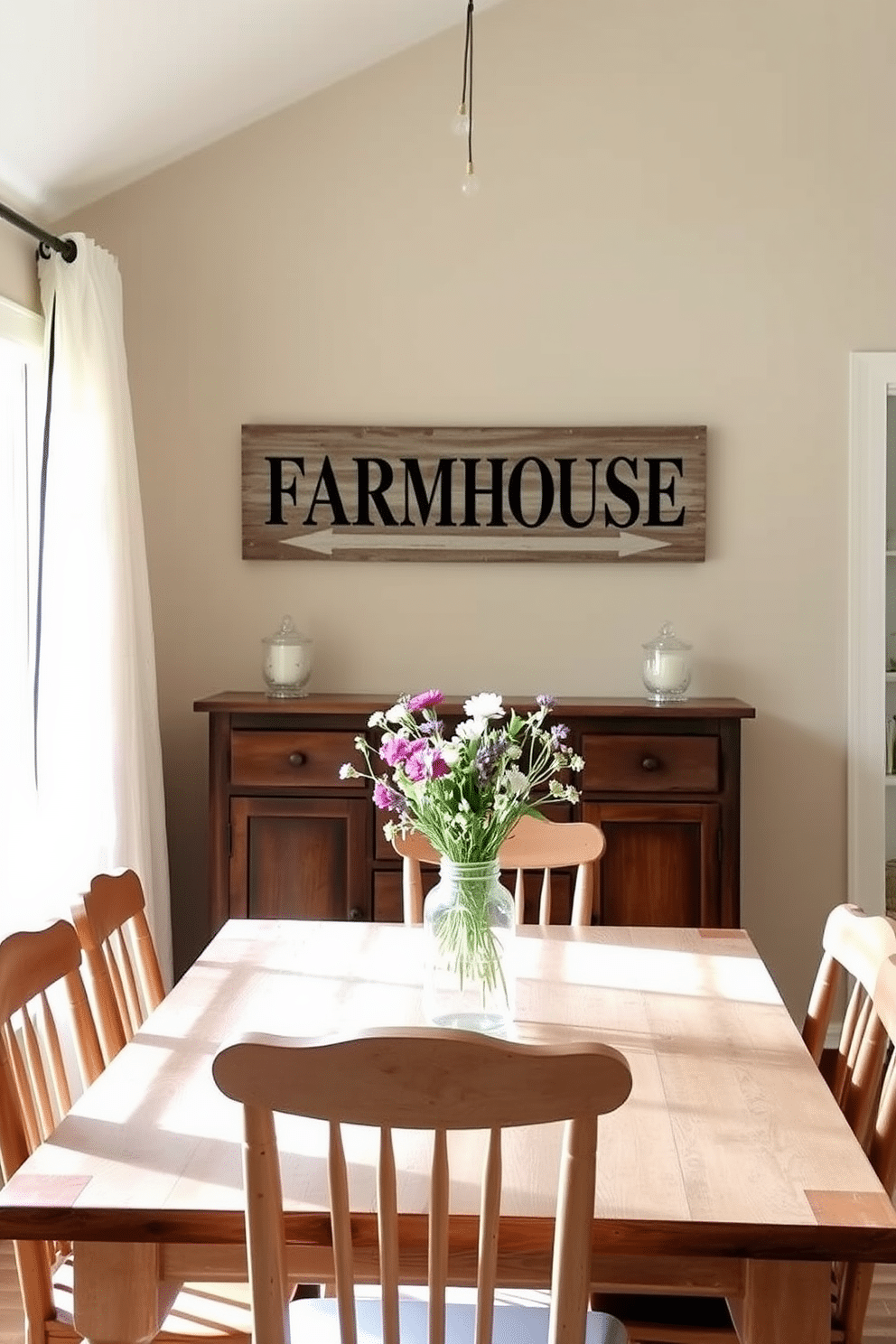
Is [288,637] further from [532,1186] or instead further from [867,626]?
[532,1186]

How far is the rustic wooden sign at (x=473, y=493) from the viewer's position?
4.17 meters

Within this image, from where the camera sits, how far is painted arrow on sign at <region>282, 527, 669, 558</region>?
13.7 feet

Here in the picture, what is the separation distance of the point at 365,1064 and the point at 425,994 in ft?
2.37

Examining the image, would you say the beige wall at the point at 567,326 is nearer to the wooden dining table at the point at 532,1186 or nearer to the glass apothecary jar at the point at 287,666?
the glass apothecary jar at the point at 287,666

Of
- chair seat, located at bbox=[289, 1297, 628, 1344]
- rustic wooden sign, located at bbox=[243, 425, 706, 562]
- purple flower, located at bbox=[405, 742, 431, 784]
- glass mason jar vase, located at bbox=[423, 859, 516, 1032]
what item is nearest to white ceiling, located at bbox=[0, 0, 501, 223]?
rustic wooden sign, located at bbox=[243, 425, 706, 562]

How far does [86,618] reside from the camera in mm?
3662

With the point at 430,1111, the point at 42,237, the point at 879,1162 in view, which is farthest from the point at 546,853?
the point at 42,237

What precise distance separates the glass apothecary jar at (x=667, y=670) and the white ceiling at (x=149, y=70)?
184cm

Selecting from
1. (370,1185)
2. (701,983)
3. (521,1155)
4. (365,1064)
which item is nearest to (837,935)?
(701,983)

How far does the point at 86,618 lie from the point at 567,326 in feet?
5.44

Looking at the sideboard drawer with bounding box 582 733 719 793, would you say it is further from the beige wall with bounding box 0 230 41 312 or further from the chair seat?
the chair seat

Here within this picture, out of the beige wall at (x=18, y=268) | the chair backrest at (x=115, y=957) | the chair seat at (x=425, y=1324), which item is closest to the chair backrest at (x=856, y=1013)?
the chair seat at (x=425, y=1324)

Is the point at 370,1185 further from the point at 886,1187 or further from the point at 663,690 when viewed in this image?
the point at 663,690

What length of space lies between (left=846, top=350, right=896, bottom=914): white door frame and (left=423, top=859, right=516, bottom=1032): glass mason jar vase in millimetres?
2450
